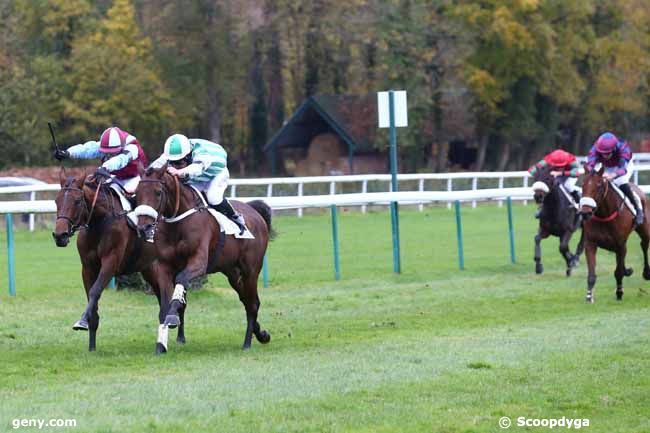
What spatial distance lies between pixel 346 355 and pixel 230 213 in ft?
6.20

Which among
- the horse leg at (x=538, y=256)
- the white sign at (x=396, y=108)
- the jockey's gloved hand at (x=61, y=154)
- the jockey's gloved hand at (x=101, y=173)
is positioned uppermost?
the white sign at (x=396, y=108)

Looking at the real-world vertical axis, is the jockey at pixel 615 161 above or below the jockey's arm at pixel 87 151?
below

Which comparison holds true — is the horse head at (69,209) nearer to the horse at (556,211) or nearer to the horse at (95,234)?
the horse at (95,234)

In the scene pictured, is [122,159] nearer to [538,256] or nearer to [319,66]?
[538,256]

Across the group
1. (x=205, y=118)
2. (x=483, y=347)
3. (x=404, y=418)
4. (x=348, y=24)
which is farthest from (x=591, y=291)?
(x=205, y=118)

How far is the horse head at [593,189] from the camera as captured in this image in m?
15.0

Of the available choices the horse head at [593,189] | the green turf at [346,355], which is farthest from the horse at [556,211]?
the horse head at [593,189]

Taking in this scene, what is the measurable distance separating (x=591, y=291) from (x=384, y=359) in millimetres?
5372

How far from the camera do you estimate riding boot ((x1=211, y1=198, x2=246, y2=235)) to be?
38.7 feet

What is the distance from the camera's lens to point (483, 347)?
36.7 ft

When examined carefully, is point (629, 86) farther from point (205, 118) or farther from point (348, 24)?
point (205, 118)

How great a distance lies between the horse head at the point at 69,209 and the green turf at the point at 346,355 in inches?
41.4

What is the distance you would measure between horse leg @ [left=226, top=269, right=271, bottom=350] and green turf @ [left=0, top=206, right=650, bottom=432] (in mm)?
195

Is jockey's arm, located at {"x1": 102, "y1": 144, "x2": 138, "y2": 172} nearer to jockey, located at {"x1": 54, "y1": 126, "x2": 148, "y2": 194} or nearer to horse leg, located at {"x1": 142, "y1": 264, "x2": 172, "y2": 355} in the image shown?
jockey, located at {"x1": 54, "y1": 126, "x2": 148, "y2": 194}
